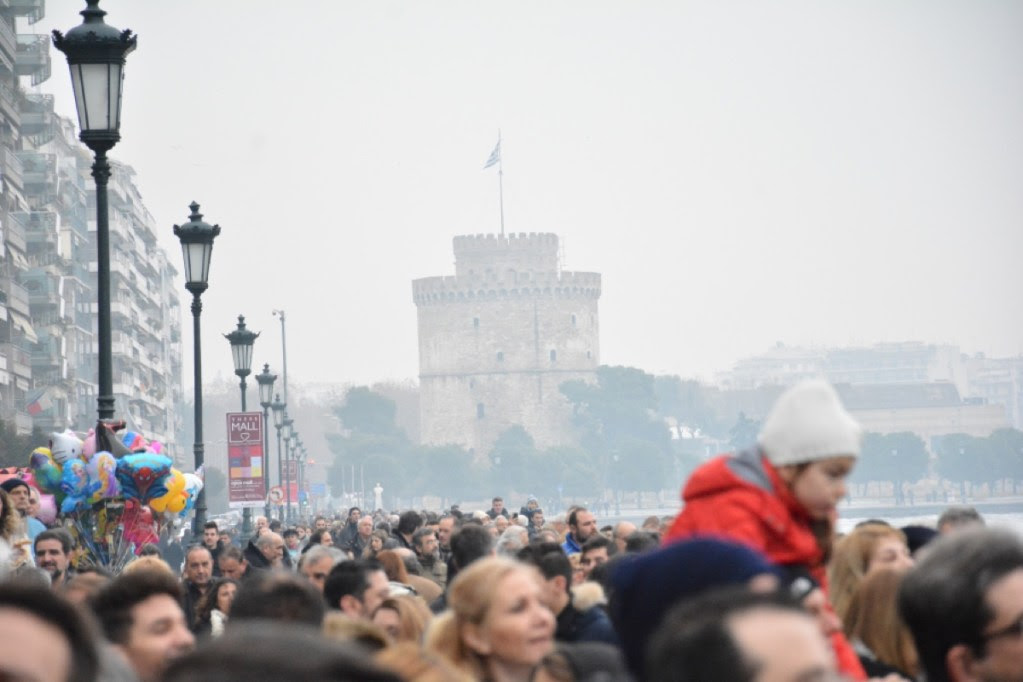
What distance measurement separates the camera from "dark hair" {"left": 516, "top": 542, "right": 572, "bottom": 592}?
25.4 ft

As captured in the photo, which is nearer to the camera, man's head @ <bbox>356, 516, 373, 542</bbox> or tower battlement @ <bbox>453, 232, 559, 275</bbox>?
man's head @ <bbox>356, 516, 373, 542</bbox>

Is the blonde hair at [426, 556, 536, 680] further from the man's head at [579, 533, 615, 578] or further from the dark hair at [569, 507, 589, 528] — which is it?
the dark hair at [569, 507, 589, 528]

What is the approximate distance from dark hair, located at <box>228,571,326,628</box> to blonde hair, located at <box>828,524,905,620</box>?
1519 mm

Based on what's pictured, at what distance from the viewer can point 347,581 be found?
734 centimetres

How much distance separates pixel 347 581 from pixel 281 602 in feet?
6.43

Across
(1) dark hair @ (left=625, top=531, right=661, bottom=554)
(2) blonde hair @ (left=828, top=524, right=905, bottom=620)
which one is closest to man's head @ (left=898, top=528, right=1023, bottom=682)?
(2) blonde hair @ (left=828, top=524, right=905, bottom=620)

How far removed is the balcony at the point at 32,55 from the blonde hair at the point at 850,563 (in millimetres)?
55401

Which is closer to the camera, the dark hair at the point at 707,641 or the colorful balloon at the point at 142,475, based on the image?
the dark hair at the point at 707,641

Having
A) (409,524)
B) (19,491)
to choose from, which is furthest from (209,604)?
(409,524)

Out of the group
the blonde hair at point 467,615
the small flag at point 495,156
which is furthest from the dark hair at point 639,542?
the small flag at point 495,156

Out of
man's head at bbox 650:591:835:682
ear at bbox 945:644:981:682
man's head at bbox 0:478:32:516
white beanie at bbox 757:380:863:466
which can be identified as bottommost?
ear at bbox 945:644:981:682

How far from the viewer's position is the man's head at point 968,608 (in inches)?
165

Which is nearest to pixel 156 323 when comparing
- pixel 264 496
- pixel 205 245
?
pixel 264 496

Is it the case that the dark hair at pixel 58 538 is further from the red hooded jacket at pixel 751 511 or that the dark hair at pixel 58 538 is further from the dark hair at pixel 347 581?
the red hooded jacket at pixel 751 511
